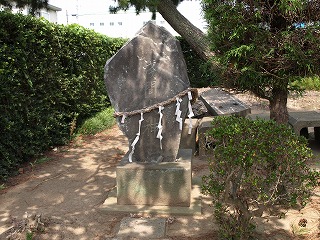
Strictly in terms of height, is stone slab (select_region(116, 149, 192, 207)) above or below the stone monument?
below

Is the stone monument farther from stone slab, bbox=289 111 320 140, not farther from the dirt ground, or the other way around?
stone slab, bbox=289 111 320 140

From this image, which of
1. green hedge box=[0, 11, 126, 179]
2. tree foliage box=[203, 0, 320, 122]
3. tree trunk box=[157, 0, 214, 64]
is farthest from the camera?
tree trunk box=[157, 0, 214, 64]

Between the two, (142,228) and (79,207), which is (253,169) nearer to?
(142,228)

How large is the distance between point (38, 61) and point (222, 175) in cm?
477

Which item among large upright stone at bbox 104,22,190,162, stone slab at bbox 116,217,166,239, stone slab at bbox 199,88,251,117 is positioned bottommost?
stone slab at bbox 116,217,166,239

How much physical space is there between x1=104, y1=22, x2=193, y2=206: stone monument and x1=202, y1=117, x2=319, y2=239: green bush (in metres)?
1.02

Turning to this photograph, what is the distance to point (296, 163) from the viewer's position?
2.80 m

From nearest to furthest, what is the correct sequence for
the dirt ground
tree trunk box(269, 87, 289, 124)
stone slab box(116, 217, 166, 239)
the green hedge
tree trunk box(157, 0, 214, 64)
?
1. stone slab box(116, 217, 166, 239)
2. the dirt ground
3. tree trunk box(269, 87, 289, 124)
4. the green hedge
5. tree trunk box(157, 0, 214, 64)

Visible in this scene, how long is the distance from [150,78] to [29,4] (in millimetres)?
5228

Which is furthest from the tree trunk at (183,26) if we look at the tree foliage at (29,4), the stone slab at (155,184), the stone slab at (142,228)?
the stone slab at (142,228)

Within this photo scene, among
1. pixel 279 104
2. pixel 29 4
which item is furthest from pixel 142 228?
pixel 29 4

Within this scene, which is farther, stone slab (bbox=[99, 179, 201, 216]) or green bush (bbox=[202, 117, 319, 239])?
stone slab (bbox=[99, 179, 201, 216])

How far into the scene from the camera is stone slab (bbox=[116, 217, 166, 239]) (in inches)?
132

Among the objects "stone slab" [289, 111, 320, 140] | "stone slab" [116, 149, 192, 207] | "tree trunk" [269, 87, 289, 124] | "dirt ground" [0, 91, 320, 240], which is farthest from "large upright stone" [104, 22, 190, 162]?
"stone slab" [289, 111, 320, 140]
